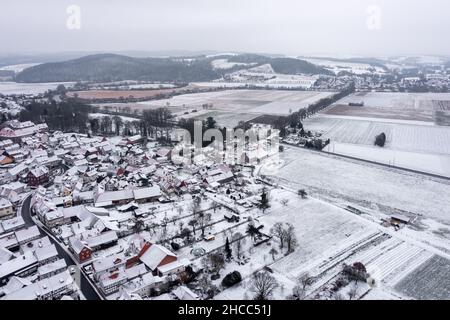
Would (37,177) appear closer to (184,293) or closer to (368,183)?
(184,293)

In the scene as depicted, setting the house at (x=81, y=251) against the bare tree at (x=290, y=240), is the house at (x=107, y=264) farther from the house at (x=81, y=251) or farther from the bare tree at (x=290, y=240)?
the bare tree at (x=290, y=240)

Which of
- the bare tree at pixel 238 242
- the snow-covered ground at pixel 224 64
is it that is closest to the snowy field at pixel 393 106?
the bare tree at pixel 238 242

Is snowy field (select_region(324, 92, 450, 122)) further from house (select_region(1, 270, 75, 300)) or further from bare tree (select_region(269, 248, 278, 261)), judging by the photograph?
house (select_region(1, 270, 75, 300))

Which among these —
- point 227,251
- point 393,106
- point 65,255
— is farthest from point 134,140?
point 393,106

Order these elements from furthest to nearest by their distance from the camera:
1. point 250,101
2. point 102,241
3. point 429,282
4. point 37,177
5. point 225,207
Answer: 1. point 250,101
2. point 37,177
3. point 225,207
4. point 102,241
5. point 429,282

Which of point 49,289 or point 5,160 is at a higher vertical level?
point 5,160

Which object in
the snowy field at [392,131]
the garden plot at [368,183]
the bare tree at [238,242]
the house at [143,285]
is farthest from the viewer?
the snowy field at [392,131]
